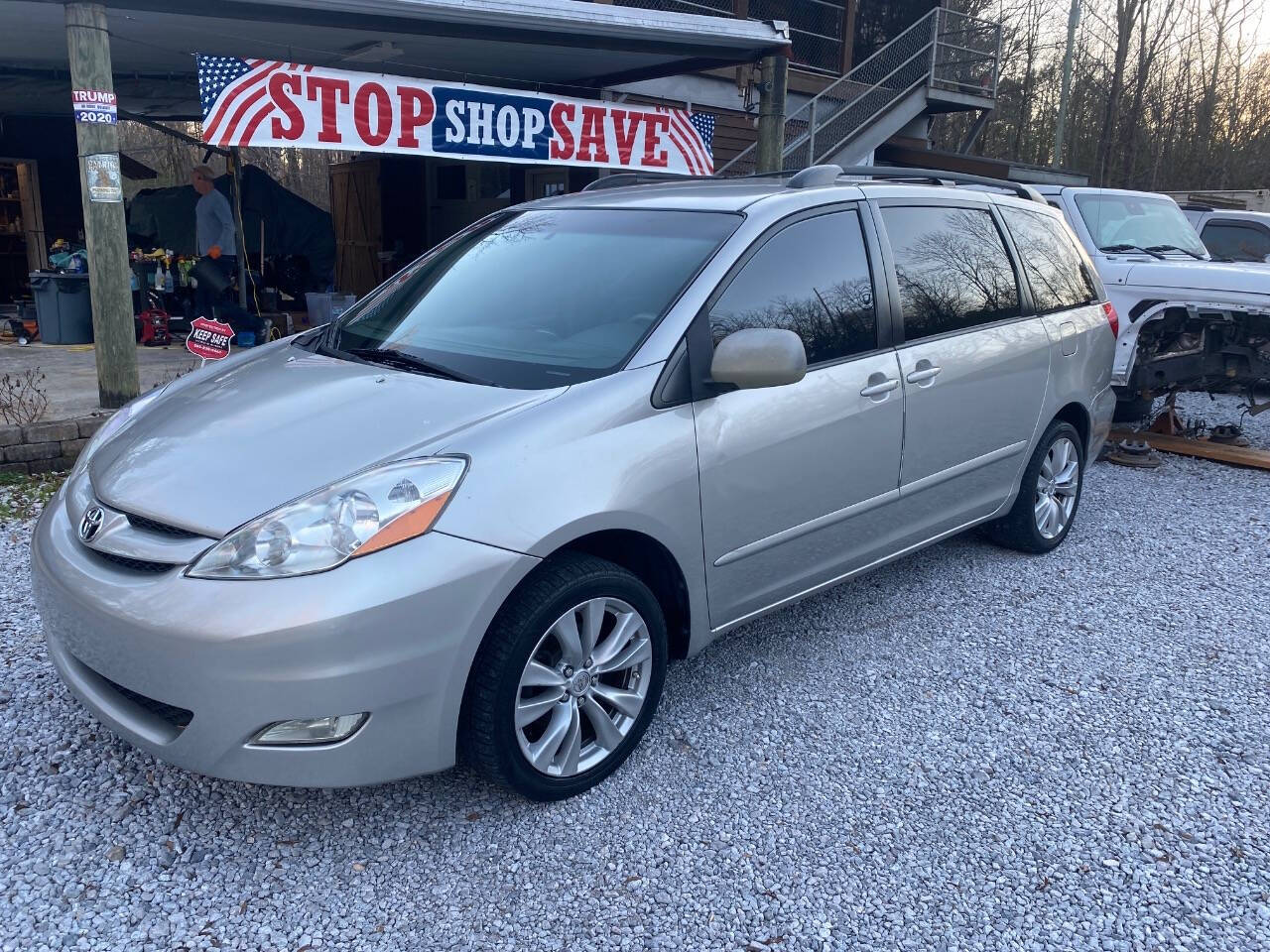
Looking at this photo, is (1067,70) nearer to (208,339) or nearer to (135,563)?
→ (208,339)

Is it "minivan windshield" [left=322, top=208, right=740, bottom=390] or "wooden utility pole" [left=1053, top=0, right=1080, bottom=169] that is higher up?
"wooden utility pole" [left=1053, top=0, right=1080, bottom=169]

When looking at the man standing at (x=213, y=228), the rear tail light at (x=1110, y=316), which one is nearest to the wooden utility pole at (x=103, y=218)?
the man standing at (x=213, y=228)

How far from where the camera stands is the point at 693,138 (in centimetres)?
980

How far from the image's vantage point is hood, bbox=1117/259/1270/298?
21.2 ft

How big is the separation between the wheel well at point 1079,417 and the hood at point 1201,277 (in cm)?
230

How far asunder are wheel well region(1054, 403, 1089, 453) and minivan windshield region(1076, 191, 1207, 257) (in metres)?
3.25

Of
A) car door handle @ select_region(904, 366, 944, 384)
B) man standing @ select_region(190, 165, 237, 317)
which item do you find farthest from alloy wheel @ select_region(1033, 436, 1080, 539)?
man standing @ select_region(190, 165, 237, 317)

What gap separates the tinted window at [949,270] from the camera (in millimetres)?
3949

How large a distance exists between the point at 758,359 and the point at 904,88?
47.5 feet

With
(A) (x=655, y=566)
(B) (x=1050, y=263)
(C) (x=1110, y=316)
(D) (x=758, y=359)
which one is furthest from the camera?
(C) (x=1110, y=316)

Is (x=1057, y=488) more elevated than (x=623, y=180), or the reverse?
(x=623, y=180)

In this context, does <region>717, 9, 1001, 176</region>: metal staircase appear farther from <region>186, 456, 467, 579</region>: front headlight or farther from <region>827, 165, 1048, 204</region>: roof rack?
<region>186, 456, 467, 579</region>: front headlight

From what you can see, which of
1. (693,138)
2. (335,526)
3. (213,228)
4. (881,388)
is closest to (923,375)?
(881,388)

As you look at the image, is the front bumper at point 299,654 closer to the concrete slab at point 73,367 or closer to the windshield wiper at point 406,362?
the windshield wiper at point 406,362
